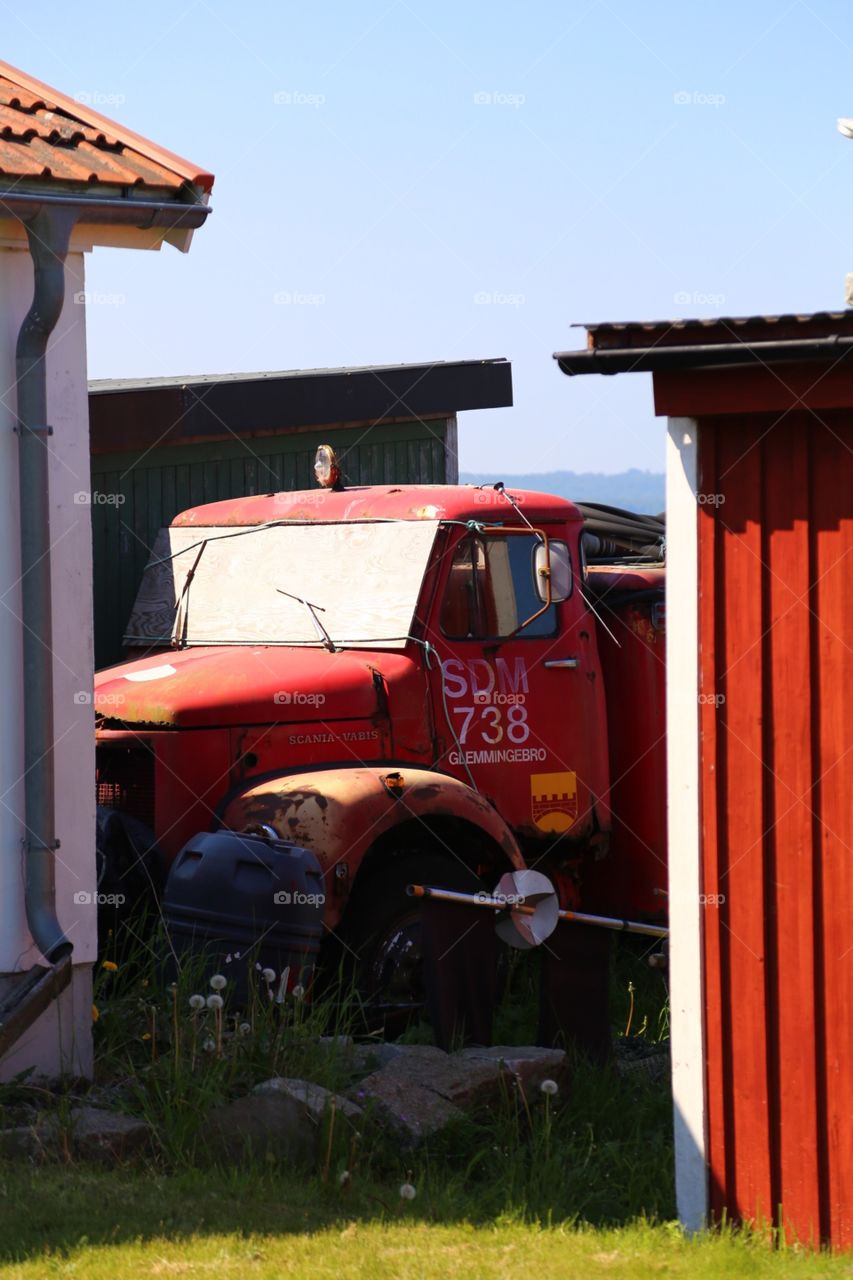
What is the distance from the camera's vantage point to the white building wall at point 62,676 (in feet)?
19.6

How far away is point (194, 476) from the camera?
33.7 feet

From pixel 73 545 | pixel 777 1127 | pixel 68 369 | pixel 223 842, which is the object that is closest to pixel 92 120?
pixel 68 369

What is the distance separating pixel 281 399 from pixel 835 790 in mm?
6497

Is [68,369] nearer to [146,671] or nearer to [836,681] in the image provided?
[146,671]

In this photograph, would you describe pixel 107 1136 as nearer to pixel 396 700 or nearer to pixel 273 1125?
pixel 273 1125

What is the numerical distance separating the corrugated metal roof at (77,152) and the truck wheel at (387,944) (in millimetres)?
2826

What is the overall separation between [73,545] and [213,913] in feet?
Answer: 4.77

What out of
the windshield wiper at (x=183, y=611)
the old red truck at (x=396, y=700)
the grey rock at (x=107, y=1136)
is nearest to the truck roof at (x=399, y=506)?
the old red truck at (x=396, y=700)

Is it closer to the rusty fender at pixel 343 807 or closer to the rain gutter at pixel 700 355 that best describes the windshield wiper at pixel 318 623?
the rusty fender at pixel 343 807

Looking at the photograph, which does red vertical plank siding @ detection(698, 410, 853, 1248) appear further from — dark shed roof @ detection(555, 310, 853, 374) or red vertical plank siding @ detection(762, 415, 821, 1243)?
dark shed roof @ detection(555, 310, 853, 374)

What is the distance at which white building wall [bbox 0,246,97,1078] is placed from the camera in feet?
19.6

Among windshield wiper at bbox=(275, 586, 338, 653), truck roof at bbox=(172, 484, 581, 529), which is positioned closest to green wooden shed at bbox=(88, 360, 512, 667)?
truck roof at bbox=(172, 484, 581, 529)

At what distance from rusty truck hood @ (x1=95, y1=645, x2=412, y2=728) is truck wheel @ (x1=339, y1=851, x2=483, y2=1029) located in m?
0.76

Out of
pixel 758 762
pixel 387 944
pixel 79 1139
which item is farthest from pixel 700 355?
pixel 79 1139
